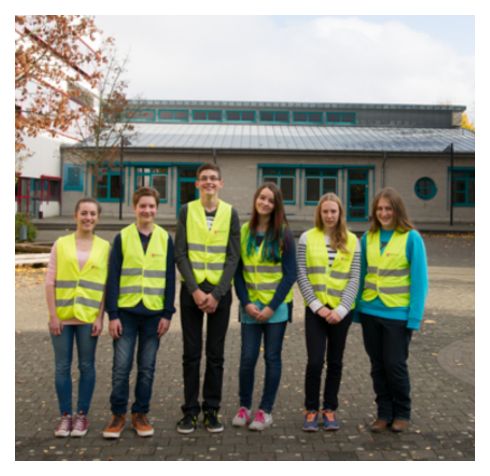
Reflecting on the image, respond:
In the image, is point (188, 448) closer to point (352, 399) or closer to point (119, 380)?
point (119, 380)

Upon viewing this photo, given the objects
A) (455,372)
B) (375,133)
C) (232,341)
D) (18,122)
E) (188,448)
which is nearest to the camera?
(188,448)

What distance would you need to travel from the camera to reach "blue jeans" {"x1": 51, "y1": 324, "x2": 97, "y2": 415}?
14.9 feet

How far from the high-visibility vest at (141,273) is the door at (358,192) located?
97.7ft

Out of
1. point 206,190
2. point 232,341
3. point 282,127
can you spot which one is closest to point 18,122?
point 232,341

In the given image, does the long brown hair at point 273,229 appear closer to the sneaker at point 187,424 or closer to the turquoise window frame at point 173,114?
the sneaker at point 187,424

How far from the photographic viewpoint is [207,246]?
4695 millimetres

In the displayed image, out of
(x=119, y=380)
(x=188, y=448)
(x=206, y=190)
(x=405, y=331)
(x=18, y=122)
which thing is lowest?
(x=188, y=448)

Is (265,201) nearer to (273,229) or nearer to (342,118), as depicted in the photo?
(273,229)

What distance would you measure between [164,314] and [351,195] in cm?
2998

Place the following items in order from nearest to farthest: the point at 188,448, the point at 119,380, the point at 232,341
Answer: the point at 188,448
the point at 119,380
the point at 232,341

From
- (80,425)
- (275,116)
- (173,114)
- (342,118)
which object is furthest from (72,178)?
(80,425)

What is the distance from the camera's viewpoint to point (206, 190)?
4.76 meters

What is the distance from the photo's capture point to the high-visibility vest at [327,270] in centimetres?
473

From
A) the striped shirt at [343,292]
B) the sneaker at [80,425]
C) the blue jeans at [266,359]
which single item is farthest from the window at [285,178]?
the sneaker at [80,425]
